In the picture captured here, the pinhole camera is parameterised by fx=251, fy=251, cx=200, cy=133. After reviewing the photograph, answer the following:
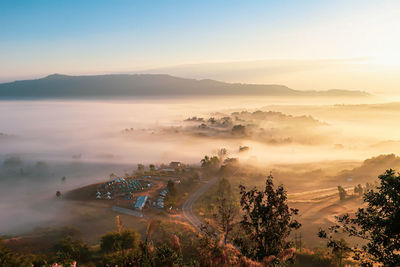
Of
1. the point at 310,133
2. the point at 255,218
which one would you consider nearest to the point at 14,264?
the point at 255,218

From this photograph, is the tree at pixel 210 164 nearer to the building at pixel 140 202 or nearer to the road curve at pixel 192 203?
the road curve at pixel 192 203

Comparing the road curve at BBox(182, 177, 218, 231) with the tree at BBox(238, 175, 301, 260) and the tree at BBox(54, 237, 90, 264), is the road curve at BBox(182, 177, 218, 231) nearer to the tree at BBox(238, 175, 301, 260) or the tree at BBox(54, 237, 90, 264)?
the tree at BBox(54, 237, 90, 264)

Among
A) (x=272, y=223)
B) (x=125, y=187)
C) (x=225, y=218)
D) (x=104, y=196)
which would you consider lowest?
(x=104, y=196)

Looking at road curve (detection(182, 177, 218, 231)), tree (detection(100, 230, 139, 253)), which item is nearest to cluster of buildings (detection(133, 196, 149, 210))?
road curve (detection(182, 177, 218, 231))

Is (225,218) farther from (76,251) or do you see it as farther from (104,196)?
(104,196)

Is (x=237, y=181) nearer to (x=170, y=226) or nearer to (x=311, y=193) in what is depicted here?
(x=311, y=193)

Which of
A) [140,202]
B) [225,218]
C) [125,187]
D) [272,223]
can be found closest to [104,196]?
[125,187]
